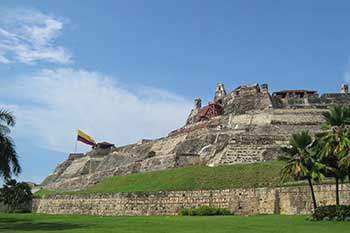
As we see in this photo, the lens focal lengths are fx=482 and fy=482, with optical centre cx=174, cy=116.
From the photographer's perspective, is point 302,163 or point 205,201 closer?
point 302,163

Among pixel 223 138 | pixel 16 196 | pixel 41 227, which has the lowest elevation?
pixel 41 227

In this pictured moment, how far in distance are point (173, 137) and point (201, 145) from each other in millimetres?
10274

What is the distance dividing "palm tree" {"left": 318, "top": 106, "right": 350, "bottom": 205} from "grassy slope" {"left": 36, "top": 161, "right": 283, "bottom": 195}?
862 centimetres

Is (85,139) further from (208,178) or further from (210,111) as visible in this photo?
(208,178)

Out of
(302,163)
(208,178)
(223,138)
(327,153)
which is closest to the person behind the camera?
(327,153)

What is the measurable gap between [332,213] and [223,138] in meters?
28.3

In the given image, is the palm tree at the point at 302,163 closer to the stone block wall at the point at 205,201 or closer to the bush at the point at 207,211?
the stone block wall at the point at 205,201

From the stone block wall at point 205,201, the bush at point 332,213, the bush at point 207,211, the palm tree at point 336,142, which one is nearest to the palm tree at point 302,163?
the palm tree at point 336,142

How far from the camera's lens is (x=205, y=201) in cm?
3612

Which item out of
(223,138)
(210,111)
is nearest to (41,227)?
(223,138)

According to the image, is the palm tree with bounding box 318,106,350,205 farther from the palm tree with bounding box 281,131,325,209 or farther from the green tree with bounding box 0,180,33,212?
the green tree with bounding box 0,180,33,212

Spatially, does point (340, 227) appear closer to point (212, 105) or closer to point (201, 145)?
point (201, 145)

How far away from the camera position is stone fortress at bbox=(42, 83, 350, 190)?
47.6 metres

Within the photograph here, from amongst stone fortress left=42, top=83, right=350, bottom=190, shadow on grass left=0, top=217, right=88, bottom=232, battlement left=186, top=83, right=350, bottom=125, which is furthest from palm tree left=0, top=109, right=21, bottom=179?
battlement left=186, top=83, right=350, bottom=125
